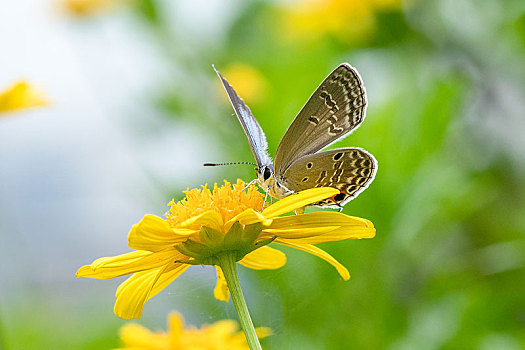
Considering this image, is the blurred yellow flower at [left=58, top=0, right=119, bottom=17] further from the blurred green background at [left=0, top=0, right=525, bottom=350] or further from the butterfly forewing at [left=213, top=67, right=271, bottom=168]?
the butterfly forewing at [left=213, top=67, right=271, bottom=168]

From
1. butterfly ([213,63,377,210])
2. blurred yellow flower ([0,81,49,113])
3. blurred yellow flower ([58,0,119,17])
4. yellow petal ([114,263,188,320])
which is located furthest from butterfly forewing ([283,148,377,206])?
blurred yellow flower ([58,0,119,17])

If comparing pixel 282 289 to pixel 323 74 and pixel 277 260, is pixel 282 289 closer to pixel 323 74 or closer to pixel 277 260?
pixel 277 260

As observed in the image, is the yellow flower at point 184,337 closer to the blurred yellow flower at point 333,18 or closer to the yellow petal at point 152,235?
the yellow petal at point 152,235

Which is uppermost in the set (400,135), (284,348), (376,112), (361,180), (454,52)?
(454,52)

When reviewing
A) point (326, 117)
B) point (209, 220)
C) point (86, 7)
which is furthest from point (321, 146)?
point (86, 7)

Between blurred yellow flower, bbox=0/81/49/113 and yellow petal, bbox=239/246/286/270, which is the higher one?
blurred yellow flower, bbox=0/81/49/113

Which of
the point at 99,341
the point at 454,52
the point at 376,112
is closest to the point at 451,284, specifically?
the point at 376,112

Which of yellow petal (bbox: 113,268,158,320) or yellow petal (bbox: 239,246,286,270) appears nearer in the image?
yellow petal (bbox: 113,268,158,320)

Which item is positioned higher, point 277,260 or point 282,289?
point 282,289
